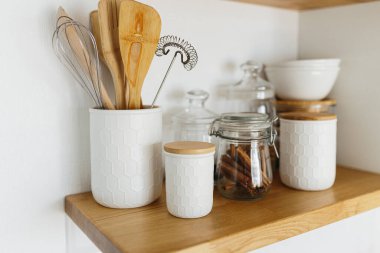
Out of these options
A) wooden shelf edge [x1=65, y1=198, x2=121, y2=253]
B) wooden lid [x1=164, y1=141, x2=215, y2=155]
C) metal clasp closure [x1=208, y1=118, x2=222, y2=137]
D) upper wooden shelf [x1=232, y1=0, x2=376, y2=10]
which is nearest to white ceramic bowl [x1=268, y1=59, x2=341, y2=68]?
upper wooden shelf [x1=232, y1=0, x2=376, y2=10]

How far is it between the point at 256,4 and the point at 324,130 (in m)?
0.38

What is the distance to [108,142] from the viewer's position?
26.2 inches

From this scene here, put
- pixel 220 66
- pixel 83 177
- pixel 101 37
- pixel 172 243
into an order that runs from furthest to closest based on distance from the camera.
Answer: pixel 220 66, pixel 83 177, pixel 101 37, pixel 172 243

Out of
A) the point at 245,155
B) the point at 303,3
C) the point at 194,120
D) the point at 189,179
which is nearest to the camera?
the point at 189,179

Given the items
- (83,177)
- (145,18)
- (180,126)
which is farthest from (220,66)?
(83,177)

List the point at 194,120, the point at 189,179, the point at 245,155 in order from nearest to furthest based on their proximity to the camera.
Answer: the point at 189,179
the point at 245,155
the point at 194,120

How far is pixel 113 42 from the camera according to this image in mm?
682

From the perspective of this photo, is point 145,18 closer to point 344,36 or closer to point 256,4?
point 256,4

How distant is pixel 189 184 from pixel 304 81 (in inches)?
17.3

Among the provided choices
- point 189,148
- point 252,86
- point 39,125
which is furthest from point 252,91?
point 39,125

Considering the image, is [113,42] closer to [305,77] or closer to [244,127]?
[244,127]

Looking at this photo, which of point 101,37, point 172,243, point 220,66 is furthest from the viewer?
point 220,66

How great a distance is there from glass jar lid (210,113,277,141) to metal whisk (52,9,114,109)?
216 mm

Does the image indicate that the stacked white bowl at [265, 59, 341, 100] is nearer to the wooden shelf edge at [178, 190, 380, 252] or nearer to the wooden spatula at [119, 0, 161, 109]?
the wooden shelf edge at [178, 190, 380, 252]
